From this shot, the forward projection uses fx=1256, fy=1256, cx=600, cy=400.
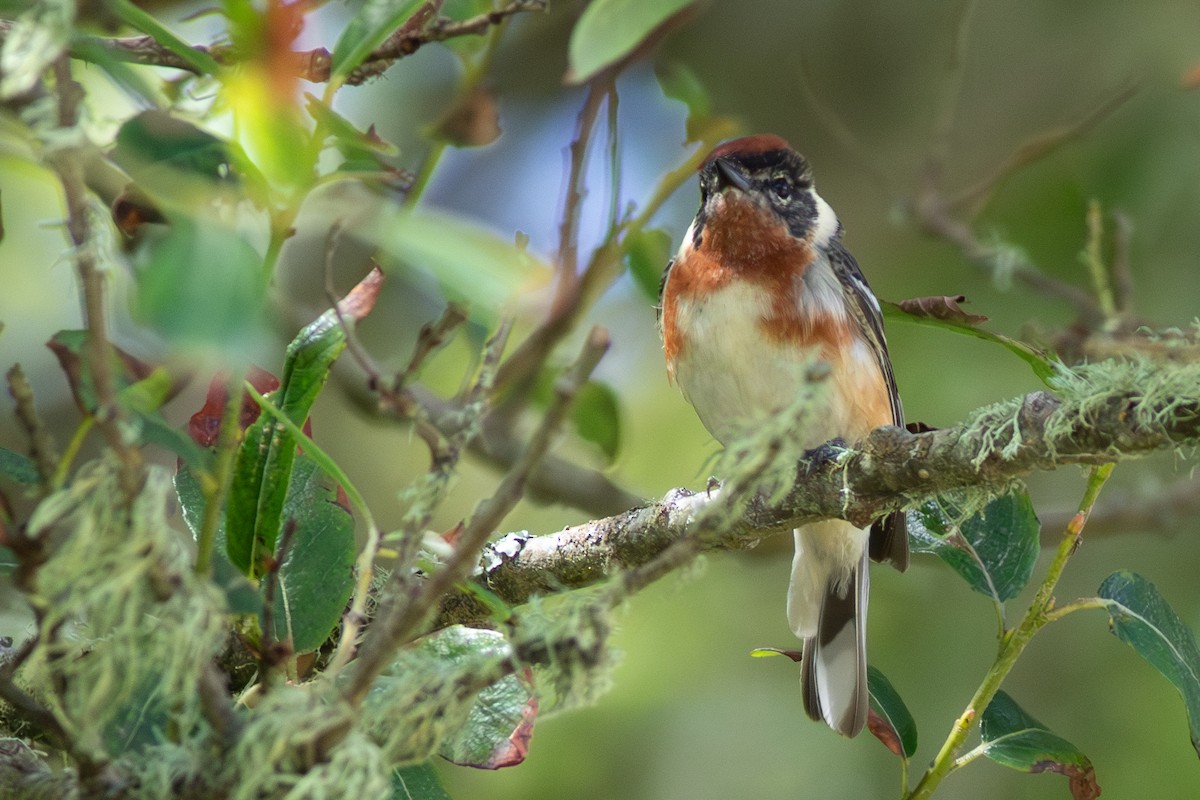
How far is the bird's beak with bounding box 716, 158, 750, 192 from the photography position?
3445 mm

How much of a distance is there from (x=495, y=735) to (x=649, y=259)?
108 cm

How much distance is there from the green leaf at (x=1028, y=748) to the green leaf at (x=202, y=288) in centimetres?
152

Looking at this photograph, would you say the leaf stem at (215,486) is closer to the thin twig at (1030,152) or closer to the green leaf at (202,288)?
the green leaf at (202,288)

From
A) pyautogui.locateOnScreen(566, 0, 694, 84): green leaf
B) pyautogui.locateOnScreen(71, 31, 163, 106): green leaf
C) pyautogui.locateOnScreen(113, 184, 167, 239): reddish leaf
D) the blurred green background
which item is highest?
pyautogui.locateOnScreen(566, 0, 694, 84): green leaf

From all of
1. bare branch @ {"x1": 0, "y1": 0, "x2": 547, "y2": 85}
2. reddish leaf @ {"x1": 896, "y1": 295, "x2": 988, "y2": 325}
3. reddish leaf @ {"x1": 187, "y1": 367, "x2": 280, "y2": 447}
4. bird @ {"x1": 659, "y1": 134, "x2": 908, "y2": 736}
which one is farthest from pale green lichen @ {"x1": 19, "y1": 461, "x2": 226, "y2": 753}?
Result: bird @ {"x1": 659, "y1": 134, "x2": 908, "y2": 736}

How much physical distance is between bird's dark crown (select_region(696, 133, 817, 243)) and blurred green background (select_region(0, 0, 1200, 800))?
573mm

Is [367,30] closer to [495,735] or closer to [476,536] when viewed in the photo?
[476,536]

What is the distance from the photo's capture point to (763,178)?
11.6 ft

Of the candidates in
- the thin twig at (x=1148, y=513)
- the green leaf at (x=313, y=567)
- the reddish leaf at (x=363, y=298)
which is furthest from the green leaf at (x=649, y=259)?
the thin twig at (x=1148, y=513)

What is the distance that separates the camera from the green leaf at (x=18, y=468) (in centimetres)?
137

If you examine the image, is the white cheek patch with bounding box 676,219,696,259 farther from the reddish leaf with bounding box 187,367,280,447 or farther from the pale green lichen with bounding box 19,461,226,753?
the pale green lichen with bounding box 19,461,226,753

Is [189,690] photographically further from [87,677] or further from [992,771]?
[992,771]

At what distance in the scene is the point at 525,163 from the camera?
5.27 m

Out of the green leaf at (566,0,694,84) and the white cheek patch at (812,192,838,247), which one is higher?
the green leaf at (566,0,694,84)
